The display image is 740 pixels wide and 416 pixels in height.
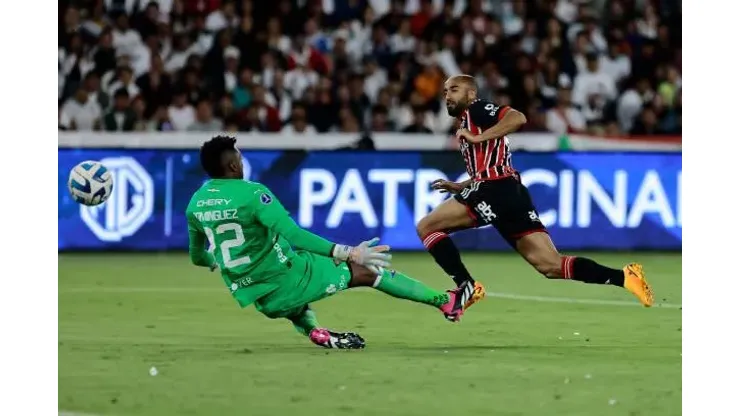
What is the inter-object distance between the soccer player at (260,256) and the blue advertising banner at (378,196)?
252 inches

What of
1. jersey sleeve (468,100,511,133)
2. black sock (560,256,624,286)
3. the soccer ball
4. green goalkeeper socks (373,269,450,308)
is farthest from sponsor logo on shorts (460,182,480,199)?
the soccer ball

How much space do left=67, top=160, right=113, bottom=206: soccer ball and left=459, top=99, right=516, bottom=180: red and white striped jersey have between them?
2.68 m

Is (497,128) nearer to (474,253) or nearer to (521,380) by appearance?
(521,380)

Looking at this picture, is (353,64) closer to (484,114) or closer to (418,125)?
(418,125)

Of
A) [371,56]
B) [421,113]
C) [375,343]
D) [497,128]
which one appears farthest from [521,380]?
[371,56]

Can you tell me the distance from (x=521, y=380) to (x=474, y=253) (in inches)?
317

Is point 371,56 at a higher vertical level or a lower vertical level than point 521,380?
higher

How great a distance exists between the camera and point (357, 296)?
13.2 metres

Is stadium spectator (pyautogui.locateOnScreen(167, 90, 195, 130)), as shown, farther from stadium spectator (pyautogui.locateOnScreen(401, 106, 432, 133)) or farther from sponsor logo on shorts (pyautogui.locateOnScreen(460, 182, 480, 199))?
sponsor logo on shorts (pyautogui.locateOnScreen(460, 182, 480, 199))

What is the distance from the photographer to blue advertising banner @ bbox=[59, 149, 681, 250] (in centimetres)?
1595

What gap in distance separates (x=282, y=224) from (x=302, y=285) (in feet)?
1.92

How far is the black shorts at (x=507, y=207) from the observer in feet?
35.3

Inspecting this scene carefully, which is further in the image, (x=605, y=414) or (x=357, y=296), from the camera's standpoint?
(x=357, y=296)
